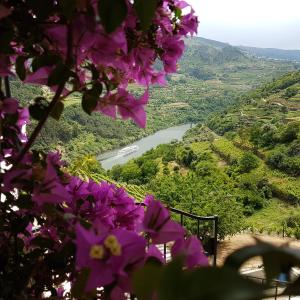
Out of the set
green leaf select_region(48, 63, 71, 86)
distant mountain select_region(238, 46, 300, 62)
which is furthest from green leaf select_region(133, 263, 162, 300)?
distant mountain select_region(238, 46, 300, 62)

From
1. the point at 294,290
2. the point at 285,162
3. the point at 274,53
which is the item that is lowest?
the point at 285,162

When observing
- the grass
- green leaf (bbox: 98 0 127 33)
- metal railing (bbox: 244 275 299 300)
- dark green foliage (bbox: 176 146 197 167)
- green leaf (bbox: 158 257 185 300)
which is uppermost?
green leaf (bbox: 98 0 127 33)

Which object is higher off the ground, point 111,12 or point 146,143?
point 111,12

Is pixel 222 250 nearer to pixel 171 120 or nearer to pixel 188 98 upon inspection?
pixel 171 120

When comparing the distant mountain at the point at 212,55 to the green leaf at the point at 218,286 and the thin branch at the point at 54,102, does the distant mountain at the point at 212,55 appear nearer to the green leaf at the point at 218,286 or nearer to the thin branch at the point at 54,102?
the thin branch at the point at 54,102

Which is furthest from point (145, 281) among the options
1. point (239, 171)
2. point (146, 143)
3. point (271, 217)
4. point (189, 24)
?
point (146, 143)

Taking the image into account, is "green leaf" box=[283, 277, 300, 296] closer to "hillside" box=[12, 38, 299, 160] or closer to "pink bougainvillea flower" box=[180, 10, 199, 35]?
"pink bougainvillea flower" box=[180, 10, 199, 35]

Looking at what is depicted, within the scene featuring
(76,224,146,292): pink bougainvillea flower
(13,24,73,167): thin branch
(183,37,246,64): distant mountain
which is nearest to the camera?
(76,224,146,292): pink bougainvillea flower

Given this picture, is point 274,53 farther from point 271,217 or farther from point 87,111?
point 87,111
